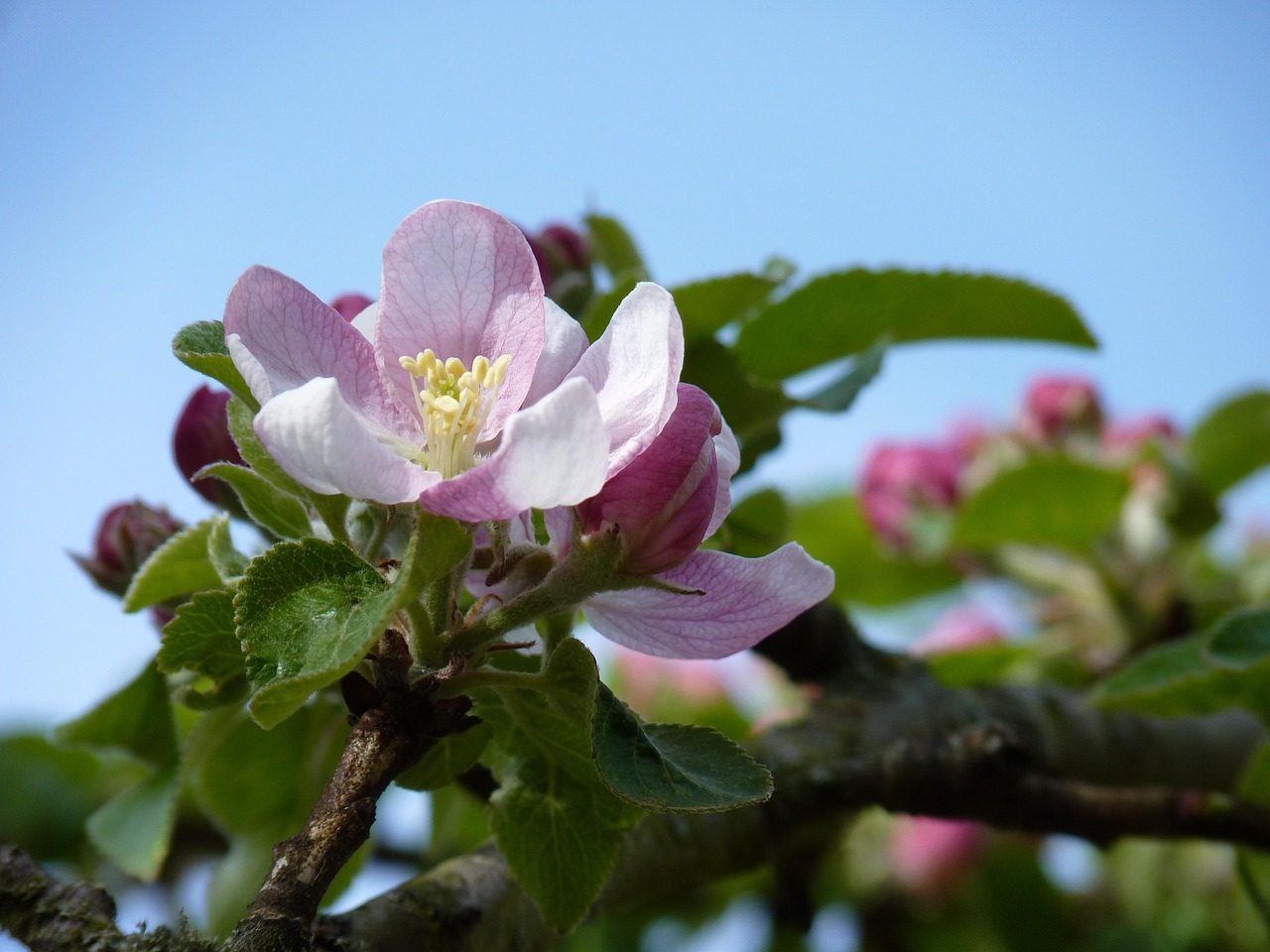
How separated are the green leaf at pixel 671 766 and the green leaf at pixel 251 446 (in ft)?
0.80

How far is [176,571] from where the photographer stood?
93cm

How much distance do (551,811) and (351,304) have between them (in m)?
0.42

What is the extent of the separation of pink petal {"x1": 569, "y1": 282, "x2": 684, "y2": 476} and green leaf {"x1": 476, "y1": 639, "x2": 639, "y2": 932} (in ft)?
0.71

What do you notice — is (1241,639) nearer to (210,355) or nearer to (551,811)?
(551,811)

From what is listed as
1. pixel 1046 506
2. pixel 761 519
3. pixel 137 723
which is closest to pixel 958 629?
pixel 1046 506

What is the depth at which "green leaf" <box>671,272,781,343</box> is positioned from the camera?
1280mm

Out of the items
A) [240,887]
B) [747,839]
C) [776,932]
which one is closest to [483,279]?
[747,839]

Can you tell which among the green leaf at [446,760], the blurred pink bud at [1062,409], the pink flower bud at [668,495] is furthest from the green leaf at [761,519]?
the blurred pink bud at [1062,409]

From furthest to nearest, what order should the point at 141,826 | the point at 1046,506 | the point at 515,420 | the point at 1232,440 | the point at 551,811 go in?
the point at 1232,440 → the point at 1046,506 → the point at 141,826 → the point at 551,811 → the point at 515,420

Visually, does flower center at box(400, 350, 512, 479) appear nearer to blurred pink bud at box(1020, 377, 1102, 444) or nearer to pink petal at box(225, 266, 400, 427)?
pink petal at box(225, 266, 400, 427)

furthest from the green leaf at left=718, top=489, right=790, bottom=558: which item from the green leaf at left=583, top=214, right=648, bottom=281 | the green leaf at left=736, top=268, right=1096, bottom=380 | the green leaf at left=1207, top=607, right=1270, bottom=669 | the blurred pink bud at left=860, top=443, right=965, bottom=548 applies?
the blurred pink bud at left=860, top=443, right=965, bottom=548

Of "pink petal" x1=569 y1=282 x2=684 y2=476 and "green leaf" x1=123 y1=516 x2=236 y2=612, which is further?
"green leaf" x1=123 y1=516 x2=236 y2=612

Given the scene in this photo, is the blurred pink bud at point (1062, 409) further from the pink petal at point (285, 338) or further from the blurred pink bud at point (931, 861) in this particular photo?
the pink petal at point (285, 338)

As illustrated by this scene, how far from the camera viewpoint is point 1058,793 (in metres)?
1.24
